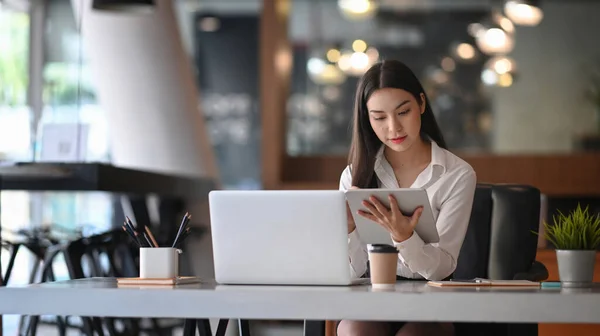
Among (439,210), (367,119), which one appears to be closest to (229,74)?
(367,119)

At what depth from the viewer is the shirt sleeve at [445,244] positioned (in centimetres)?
253

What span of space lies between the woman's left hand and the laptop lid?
15 cm

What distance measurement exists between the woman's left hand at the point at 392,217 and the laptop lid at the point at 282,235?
15cm

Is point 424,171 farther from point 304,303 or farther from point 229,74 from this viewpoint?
point 229,74

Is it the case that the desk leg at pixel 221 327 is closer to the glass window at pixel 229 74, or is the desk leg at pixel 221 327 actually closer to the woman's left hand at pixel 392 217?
the woman's left hand at pixel 392 217

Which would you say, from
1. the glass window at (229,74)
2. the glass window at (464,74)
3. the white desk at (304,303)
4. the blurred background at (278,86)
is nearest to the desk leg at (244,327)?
the white desk at (304,303)

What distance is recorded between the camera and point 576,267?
236 cm

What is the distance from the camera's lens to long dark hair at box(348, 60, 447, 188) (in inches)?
112

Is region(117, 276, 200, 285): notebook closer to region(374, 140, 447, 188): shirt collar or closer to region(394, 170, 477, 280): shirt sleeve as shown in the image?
region(394, 170, 477, 280): shirt sleeve

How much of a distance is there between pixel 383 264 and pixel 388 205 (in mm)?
142

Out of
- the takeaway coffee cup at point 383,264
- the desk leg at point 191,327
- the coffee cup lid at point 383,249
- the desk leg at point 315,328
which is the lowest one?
the desk leg at point 191,327

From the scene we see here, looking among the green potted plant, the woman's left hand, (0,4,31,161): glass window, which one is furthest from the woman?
(0,4,31,161): glass window

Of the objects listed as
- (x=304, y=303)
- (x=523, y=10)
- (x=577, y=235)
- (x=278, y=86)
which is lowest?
(x=304, y=303)

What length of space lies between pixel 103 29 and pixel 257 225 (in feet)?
17.1
